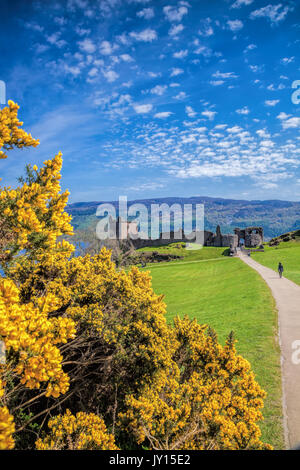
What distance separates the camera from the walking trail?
21.6ft

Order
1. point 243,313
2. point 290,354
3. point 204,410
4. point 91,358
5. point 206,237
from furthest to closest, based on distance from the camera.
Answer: point 206,237 < point 243,313 < point 290,354 < point 91,358 < point 204,410

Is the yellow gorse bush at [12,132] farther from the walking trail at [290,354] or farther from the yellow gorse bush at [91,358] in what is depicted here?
the walking trail at [290,354]

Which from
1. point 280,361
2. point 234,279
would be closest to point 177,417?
point 280,361

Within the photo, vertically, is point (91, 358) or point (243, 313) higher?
point (91, 358)

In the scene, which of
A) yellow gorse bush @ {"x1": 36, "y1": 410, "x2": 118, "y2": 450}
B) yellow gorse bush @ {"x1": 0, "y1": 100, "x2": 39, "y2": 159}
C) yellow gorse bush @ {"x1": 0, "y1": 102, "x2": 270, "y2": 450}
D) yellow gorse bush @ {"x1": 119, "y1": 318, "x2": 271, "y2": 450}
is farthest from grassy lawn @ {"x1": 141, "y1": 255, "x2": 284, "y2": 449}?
yellow gorse bush @ {"x1": 0, "y1": 100, "x2": 39, "y2": 159}

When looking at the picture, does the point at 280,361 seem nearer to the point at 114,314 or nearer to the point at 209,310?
the point at 114,314

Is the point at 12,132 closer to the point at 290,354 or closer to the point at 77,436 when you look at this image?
the point at 77,436

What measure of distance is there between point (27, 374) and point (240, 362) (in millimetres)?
6157

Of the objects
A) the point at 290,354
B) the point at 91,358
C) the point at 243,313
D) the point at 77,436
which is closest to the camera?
the point at 77,436

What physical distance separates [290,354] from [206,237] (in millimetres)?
71892

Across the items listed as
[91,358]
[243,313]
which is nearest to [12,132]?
[91,358]

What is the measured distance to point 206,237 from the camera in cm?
→ 8088

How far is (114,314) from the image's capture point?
21.3 ft

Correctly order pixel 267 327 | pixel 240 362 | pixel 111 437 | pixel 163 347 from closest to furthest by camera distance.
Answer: pixel 111 437 → pixel 163 347 → pixel 240 362 → pixel 267 327
